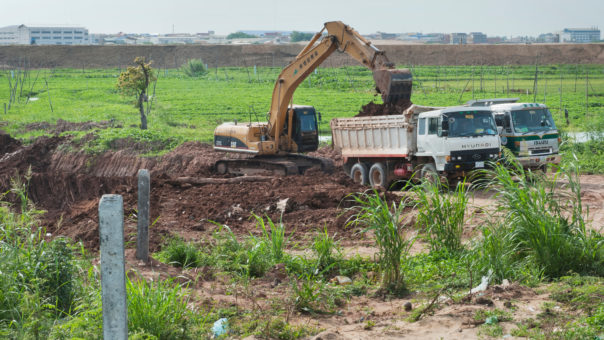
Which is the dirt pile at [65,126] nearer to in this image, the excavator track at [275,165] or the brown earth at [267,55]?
the excavator track at [275,165]

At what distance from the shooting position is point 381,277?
29.0 ft

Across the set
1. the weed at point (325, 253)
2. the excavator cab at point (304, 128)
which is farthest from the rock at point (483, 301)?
the excavator cab at point (304, 128)

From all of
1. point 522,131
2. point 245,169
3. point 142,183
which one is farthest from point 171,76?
point 142,183

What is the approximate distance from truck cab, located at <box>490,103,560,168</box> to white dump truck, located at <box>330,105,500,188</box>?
1424 mm

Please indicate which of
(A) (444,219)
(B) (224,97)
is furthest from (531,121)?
(B) (224,97)

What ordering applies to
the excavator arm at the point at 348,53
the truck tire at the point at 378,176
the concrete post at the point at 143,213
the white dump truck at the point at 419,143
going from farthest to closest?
the excavator arm at the point at 348,53 → the truck tire at the point at 378,176 → the white dump truck at the point at 419,143 → the concrete post at the point at 143,213

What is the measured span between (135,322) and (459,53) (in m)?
78.1

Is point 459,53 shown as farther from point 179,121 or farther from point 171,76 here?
point 179,121

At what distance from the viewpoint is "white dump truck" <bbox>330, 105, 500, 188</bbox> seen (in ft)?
57.3

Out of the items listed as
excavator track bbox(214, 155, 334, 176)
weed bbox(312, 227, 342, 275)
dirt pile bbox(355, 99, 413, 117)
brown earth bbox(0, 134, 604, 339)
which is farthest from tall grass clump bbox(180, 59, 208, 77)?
weed bbox(312, 227, 342, 275)

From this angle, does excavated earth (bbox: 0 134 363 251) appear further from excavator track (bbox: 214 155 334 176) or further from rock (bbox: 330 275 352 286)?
rock (bbox: 330 275 352 286)

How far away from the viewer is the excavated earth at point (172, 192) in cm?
1421

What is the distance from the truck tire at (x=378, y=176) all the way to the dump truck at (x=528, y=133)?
337 centimetres

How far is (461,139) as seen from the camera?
17422 millimetres
